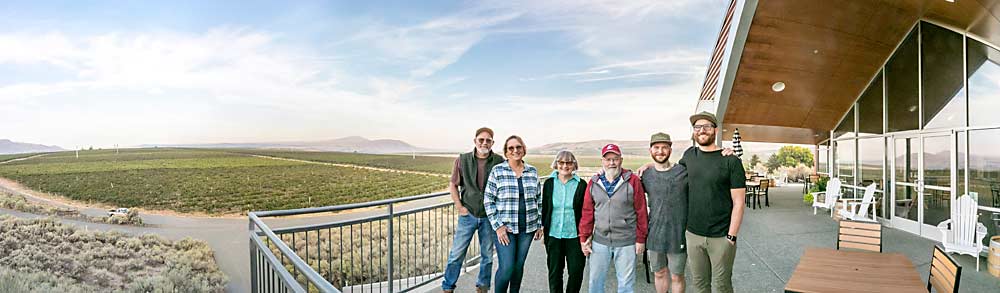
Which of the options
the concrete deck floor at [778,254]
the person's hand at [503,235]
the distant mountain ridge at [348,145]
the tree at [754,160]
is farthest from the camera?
the tree at [754,160]

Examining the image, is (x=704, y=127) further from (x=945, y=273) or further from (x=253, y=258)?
(x=253, y=258)

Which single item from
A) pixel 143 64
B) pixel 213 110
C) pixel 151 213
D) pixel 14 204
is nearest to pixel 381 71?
pixel 213 110

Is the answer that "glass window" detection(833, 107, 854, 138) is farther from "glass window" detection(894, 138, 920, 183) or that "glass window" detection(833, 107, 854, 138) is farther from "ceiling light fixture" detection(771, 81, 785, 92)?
"ceiling light fixture" detection(771, 81, 785, 92)

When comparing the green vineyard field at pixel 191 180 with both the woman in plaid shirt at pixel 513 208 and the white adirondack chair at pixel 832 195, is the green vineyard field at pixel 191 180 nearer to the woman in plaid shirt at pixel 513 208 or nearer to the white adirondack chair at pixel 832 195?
the woman in plaid shirt at pixel 513 208

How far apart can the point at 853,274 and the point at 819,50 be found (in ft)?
19.9

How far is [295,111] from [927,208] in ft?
55.2

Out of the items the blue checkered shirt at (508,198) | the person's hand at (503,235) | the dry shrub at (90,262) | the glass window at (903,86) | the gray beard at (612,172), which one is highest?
the glass window at (903,86)

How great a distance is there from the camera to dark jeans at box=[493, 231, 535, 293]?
8.73 feet

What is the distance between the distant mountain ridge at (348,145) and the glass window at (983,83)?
15526mm

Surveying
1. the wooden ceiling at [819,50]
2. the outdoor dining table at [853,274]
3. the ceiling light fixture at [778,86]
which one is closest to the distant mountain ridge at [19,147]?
the outdoor dining table at [853,274]

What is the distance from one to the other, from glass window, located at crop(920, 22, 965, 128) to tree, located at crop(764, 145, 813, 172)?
14240mm

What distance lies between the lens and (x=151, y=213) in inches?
380

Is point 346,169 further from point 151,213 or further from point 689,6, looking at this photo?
point 689,6

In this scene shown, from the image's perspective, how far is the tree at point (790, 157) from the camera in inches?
757
